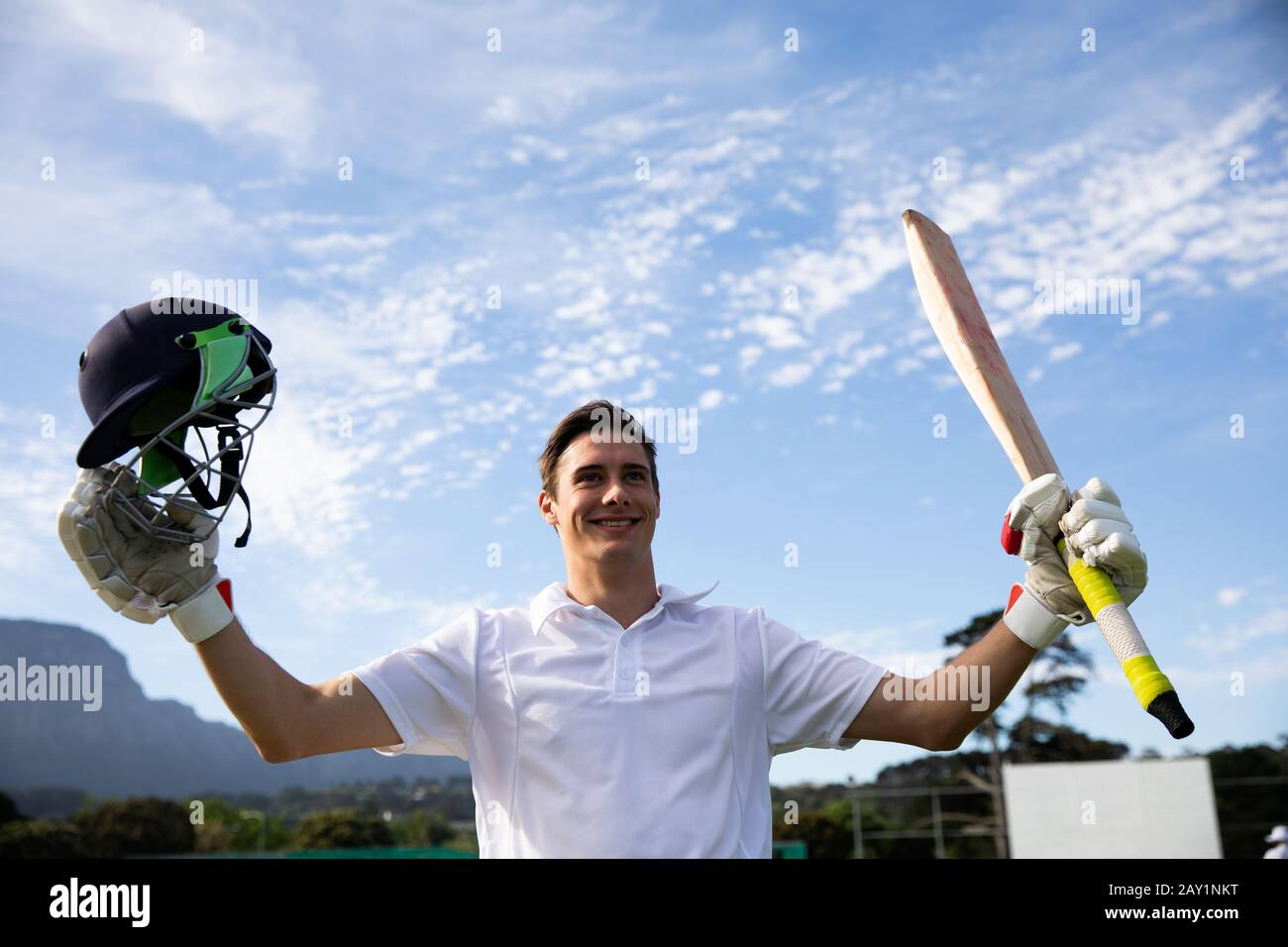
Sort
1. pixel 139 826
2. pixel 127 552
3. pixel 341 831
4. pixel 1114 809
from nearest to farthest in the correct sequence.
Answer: pixel 127 552 → pixel 1114 809 → pixel 341 831 → pixel 139 826

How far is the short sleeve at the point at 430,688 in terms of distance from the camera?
9.13 feet

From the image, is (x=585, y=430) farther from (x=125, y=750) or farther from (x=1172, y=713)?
(x=125, y=750)

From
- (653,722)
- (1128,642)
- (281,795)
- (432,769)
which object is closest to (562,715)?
(653,722)

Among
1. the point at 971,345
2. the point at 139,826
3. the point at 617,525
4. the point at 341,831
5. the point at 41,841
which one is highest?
the point at 971,345

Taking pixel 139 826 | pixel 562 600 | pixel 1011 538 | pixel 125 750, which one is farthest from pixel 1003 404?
pixel 125 750

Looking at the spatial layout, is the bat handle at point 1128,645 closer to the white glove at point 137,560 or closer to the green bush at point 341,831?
the white glove at point 137,560

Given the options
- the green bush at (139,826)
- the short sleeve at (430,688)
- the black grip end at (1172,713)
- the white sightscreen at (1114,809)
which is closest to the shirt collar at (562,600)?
the short sleeve at (430,688)

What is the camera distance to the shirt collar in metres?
3.00

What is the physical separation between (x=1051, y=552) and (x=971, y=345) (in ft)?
3.23

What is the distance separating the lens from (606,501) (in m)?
3.04

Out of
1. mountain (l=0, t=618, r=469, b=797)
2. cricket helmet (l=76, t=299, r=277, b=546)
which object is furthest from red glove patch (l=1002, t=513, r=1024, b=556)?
mountain (l=0, t=618, r=469, b=797)

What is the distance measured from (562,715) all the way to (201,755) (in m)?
162
